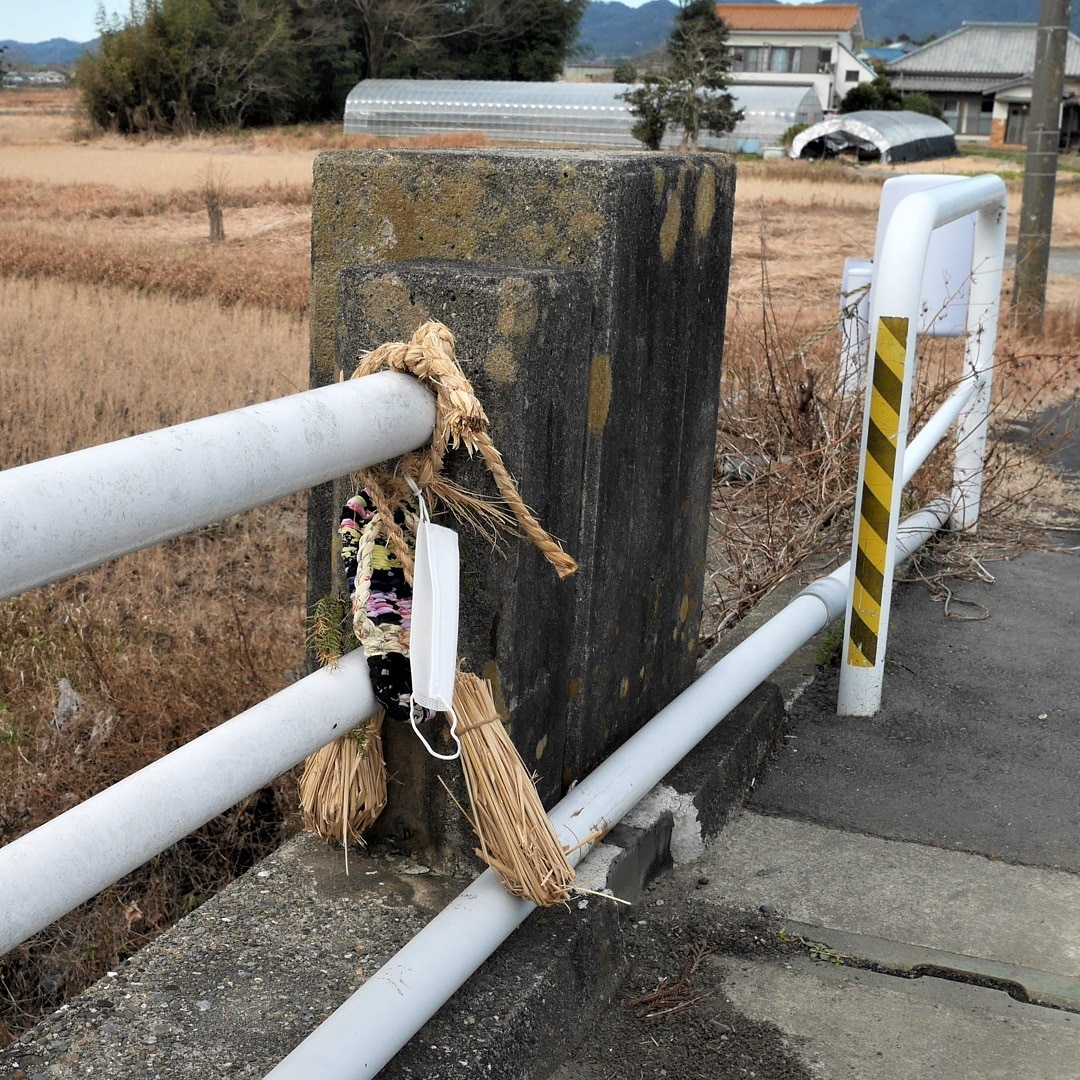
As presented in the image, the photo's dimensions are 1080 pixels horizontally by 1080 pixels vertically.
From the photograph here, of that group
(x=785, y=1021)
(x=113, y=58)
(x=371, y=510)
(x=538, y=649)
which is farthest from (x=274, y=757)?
(x=113, y=58)

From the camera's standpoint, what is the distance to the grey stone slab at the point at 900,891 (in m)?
2.28

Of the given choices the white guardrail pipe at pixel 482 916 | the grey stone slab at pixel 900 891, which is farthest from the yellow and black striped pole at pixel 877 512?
the grey stone slab at pixel 900 891

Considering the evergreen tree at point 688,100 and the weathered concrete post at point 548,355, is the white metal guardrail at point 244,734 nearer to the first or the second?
the weathered concrete post at point 548,355

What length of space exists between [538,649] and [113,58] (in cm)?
5940

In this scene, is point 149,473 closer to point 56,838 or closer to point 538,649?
point 56,838

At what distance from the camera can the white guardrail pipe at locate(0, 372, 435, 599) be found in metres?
1.06

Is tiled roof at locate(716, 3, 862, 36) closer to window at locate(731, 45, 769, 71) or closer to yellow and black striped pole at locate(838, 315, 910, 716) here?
window at locate(731, 45, 769, 71)

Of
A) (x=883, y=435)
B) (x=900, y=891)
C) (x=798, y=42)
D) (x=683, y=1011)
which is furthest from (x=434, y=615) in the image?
(x=798, y=42)

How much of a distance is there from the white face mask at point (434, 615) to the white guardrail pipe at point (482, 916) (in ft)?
0.93

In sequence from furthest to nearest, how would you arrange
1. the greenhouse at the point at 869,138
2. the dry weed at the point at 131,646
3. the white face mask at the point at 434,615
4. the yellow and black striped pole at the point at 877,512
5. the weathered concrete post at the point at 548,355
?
the greenhouse at the point at 869,138
the dry weed at the point at 131,646
the yellow and black striped pole at the point at 877,512
the weathered concrete post at the point at 548,355
the white face mask at the point at 434,615

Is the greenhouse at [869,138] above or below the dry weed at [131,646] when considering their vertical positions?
above

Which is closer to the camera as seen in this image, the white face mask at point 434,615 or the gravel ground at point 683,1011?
the white face mask at point 434,615

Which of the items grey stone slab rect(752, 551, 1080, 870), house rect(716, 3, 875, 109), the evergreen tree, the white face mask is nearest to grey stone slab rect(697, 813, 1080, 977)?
grey stone slab rect(752, 551, 1080, 870)

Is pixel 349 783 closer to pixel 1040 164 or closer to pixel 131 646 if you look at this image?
pixel 131 646
